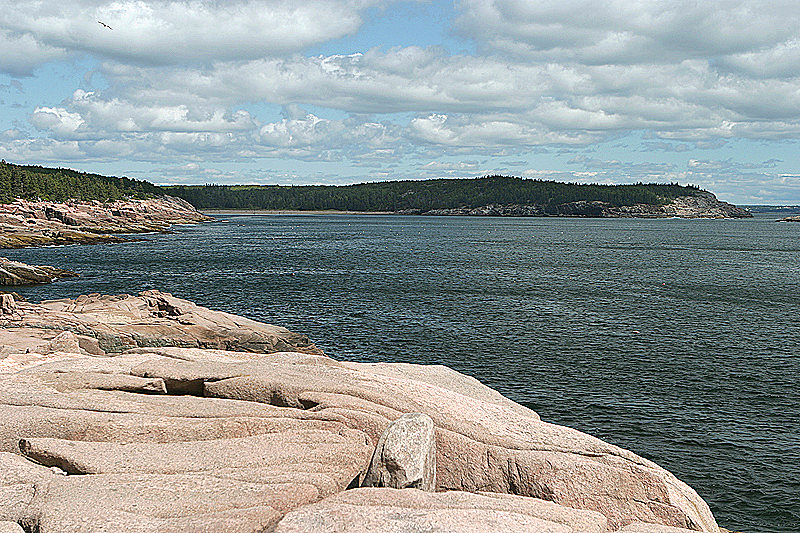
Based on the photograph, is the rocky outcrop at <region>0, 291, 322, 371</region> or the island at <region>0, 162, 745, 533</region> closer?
the island at <region>0, 162, 745, 533</region>

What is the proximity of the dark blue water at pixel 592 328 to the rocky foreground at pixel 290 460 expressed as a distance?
888 centimetres

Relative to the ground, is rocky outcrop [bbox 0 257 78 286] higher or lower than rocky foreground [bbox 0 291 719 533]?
lower

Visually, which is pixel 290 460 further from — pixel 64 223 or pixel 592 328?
pixel 64 223

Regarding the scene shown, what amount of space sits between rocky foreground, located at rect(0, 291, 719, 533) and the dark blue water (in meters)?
8.88

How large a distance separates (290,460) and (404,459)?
2.58m

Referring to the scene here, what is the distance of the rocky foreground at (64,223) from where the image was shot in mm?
122312

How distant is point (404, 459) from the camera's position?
42.0ft

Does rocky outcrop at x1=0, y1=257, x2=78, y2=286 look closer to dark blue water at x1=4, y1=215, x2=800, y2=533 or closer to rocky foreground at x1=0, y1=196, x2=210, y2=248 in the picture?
dark blue water at x1=4, y1=215, x2=800, y2=533

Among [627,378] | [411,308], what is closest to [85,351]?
[627,378]

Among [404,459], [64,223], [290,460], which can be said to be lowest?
[290,460]

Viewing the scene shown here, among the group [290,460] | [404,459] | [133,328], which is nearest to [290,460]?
[290,460]

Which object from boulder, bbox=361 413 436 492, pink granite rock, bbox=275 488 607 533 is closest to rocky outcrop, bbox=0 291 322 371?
boulder, bbox=361 413 436 492

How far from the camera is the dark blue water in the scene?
25.8 meters

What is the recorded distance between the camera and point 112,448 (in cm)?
1417
